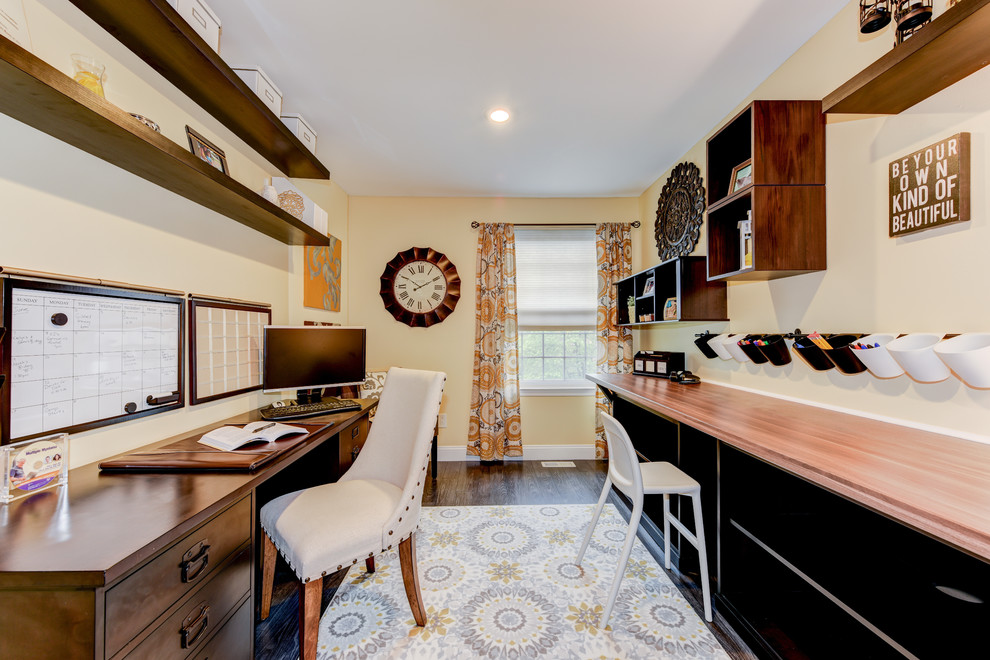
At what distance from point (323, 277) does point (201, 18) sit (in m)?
1.80

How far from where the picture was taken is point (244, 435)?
58.5 inches

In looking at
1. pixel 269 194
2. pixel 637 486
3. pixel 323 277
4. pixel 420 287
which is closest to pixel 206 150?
pixel 269 194

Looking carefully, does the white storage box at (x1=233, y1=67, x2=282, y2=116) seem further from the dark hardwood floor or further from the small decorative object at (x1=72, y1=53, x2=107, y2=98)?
the dark hardwood floor

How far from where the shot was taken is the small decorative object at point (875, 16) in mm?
1139

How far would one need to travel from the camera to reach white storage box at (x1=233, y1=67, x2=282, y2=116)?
1.67 meters

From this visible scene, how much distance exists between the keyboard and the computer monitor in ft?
0.64

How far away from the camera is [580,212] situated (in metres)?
3.64

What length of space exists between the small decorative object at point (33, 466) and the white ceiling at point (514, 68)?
1673mm

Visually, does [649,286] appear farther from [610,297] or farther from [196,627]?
[196,627]

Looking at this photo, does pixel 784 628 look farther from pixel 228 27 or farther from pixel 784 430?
pixel 228 27

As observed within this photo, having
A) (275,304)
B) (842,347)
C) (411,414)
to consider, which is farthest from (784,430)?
(275,304)

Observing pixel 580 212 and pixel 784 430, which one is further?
pixel 580 212

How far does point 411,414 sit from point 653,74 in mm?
2092

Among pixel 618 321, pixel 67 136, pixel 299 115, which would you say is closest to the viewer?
pixel 67 136
